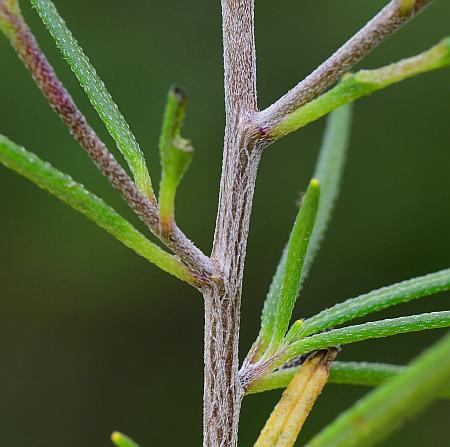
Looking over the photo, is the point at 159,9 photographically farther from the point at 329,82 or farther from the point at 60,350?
the point at 329,82

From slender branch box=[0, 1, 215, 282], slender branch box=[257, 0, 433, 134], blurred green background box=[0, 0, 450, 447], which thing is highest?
blurred green background box=[0, 0, 450, 447]

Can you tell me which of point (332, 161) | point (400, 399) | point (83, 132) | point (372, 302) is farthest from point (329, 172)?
point (400, 399)

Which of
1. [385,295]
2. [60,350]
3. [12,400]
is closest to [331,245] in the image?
[60,350]

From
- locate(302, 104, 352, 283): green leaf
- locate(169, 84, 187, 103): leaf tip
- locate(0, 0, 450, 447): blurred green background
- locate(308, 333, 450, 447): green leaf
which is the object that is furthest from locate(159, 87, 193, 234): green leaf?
locate(0, 0, 450, 447): blurred green background

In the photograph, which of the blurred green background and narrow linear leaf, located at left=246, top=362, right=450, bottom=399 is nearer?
narrow linear leaf, located at left=246, top=362, right=450, bottom=399

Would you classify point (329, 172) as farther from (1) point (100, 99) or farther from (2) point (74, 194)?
(2) point (74, 194)

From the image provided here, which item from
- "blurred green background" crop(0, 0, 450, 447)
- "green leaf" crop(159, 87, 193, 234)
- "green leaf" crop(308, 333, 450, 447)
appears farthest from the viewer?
"blurred green background" crop(0, 0, 450, 447)

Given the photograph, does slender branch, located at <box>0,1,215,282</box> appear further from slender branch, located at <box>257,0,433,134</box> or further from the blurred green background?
the blurred green background
